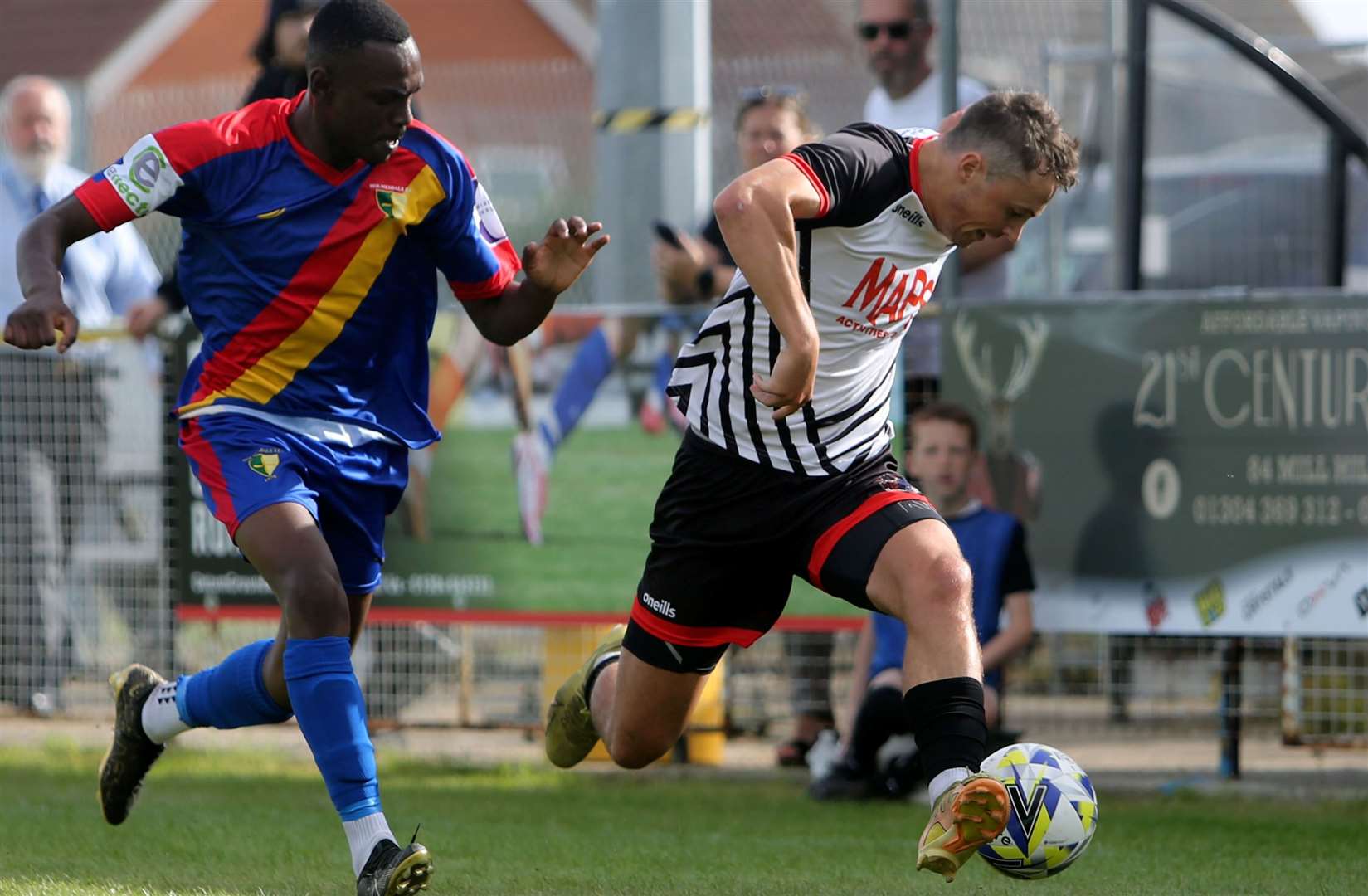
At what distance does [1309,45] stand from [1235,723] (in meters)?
4.48

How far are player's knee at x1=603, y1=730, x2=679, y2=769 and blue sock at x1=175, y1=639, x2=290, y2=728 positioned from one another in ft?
3.06

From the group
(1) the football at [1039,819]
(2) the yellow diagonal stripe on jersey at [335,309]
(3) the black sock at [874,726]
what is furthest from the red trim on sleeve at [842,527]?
(3) the black sock at [874,726]

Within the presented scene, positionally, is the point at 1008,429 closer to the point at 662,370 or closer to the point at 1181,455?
the point at 1181,455

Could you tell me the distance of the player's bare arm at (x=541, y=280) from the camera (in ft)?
16.6

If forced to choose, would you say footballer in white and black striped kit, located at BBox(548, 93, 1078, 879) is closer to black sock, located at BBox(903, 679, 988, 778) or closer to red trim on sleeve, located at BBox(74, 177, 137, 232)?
black sock, located at BBox(903, 679, 988, 778)

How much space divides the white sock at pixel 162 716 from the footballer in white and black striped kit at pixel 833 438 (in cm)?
129

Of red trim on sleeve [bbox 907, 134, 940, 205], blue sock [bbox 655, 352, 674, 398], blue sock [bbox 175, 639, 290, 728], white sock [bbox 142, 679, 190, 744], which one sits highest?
red trim on sleeve [bbox 907, 134, 940, 205]

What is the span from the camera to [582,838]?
238 inches

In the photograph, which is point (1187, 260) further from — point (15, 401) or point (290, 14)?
point (15, 401)

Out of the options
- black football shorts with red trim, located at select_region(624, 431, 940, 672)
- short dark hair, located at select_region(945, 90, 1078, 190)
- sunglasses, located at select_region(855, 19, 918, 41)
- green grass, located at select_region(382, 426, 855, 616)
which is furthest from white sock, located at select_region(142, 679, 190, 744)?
sunglasses, located at select_region(855, 19, 918, 41)

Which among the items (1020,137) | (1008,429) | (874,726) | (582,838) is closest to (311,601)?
(582,838)

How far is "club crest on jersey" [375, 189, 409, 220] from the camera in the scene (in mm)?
5000

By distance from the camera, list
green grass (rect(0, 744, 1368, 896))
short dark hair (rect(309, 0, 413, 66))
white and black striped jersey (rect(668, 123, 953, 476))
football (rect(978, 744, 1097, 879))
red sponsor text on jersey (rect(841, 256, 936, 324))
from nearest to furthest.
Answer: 1. football (rect(978, 744, 1097, 879))
2. white and black striped jersey (rect(668, 123, 953, 476))
3. red sponsor text on jersey (rect(841, 256, 936, 324))
4. short dark hair (rect(309, 0, 413, 66))
5. green grass (rect(0, 744, 1368, 896))

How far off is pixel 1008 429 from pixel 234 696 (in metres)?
3.20
